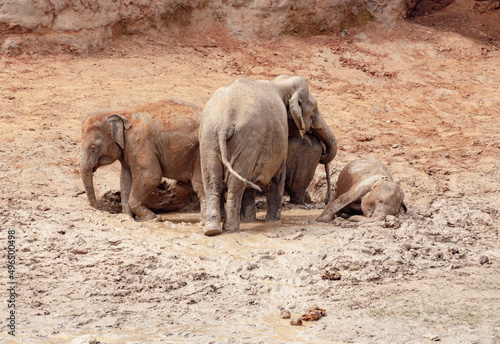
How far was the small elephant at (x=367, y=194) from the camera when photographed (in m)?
8.02

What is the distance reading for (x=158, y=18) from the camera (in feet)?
47.5

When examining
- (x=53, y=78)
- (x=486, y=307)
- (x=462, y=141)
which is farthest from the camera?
(x=53, y=78)

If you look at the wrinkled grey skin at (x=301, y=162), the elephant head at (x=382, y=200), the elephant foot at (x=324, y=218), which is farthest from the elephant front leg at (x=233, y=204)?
the wrinkled grey skin at (x=301, y=162)

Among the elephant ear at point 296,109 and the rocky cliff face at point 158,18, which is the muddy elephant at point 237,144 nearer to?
the elephant ear at point 296,109

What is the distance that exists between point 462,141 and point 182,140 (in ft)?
16.4

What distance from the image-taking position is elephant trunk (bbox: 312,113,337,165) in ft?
29.8

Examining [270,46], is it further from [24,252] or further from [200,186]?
[24,252]

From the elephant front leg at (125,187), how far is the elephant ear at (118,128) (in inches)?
15.4

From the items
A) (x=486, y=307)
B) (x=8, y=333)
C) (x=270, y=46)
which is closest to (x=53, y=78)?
(x=270, y=46)

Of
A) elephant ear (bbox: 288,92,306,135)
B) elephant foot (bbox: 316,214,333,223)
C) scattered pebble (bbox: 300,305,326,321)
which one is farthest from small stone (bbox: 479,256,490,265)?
elephant ear (bbox: 288,92,306,135)

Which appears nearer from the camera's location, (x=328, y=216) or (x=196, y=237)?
(x=196, y=237)

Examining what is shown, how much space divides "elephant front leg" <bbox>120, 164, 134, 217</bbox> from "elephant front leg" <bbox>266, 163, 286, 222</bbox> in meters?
1.57

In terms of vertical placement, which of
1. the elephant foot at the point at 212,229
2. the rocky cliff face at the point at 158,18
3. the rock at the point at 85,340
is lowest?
the elephant foot at the point at 212,229

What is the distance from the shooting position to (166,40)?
1441 cm
